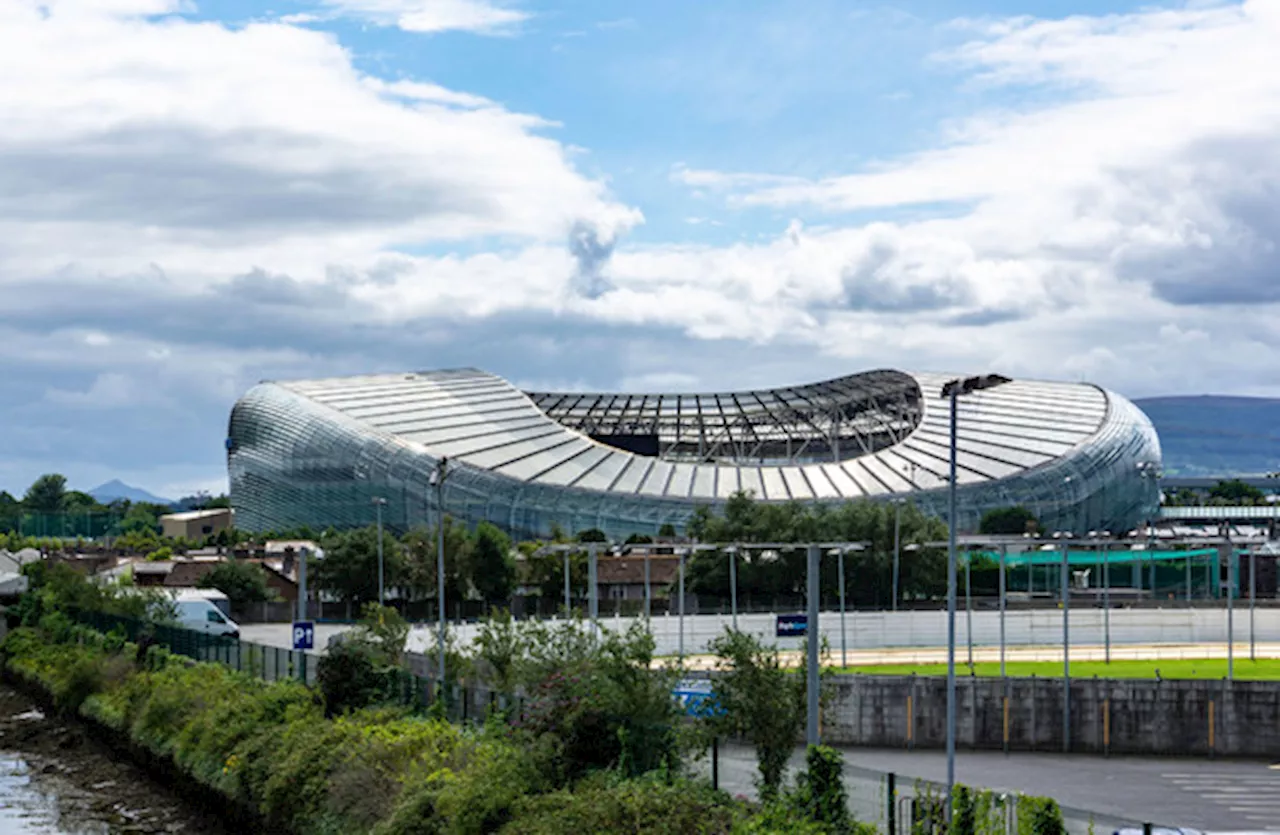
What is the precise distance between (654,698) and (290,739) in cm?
979

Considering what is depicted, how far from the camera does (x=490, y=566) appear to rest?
322ft

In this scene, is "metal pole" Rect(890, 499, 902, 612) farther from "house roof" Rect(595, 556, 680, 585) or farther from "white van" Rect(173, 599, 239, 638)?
"white van" Rect(173, 599, 239, 638)

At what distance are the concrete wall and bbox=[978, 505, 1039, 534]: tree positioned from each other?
234 feet

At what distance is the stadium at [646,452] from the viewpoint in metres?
128

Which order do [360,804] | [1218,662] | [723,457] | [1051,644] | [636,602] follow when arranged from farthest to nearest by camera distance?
[723,457], [636,602], [1051,644], [1218,662], [360,804]

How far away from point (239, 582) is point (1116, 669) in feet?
150

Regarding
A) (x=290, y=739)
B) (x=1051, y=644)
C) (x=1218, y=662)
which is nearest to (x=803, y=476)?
(x=1051, y=644)

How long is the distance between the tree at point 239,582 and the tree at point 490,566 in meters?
11.3

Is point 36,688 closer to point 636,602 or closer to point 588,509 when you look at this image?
point 636,602

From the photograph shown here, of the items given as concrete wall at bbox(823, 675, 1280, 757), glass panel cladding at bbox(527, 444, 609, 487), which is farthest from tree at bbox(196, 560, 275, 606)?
concrete wall at bbox(823, 675, 1280, 757)

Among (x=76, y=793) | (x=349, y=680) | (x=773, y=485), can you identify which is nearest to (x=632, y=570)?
(x=773, y=485)

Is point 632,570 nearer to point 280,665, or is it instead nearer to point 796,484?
point 796,484

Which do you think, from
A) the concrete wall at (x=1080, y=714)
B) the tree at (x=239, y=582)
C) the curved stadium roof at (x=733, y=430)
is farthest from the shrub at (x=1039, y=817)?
the curved stadium roof at (x=733, y=430)

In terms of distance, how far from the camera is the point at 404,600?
10006 centimetres
